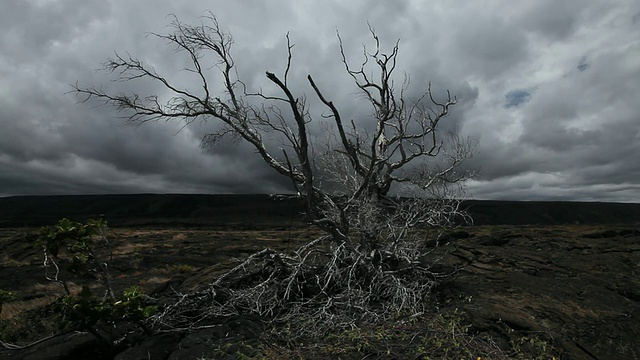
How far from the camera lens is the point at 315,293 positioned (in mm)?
8406

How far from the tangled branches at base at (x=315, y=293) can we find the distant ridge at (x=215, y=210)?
10772 centimetres

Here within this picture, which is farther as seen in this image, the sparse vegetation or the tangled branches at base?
the tangled branches at base

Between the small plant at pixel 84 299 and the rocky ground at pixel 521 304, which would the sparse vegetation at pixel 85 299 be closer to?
the small plant at pixel 84 299

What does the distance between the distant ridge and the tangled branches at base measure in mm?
107717

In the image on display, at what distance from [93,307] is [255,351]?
2211 millimetres

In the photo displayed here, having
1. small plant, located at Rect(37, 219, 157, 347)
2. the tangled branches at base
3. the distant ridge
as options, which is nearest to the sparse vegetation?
small plant, located at Rect(37, 219, 157, 347)

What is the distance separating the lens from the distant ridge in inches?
5002

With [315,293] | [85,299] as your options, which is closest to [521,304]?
[315,293]

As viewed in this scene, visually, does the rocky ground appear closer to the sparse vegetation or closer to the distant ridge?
the sparse vegetation

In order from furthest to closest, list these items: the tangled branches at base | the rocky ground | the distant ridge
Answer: the distant ridge < the tangled branches at base < the rocky ground

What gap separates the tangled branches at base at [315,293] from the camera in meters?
7.00

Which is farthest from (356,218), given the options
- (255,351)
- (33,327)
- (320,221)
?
(33,327)

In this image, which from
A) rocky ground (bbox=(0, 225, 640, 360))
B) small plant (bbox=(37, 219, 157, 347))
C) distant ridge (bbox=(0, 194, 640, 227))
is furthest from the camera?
distant ridge (bbox=(0, 194, 640, 227))

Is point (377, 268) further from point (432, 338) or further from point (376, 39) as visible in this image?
point (376, 39)
